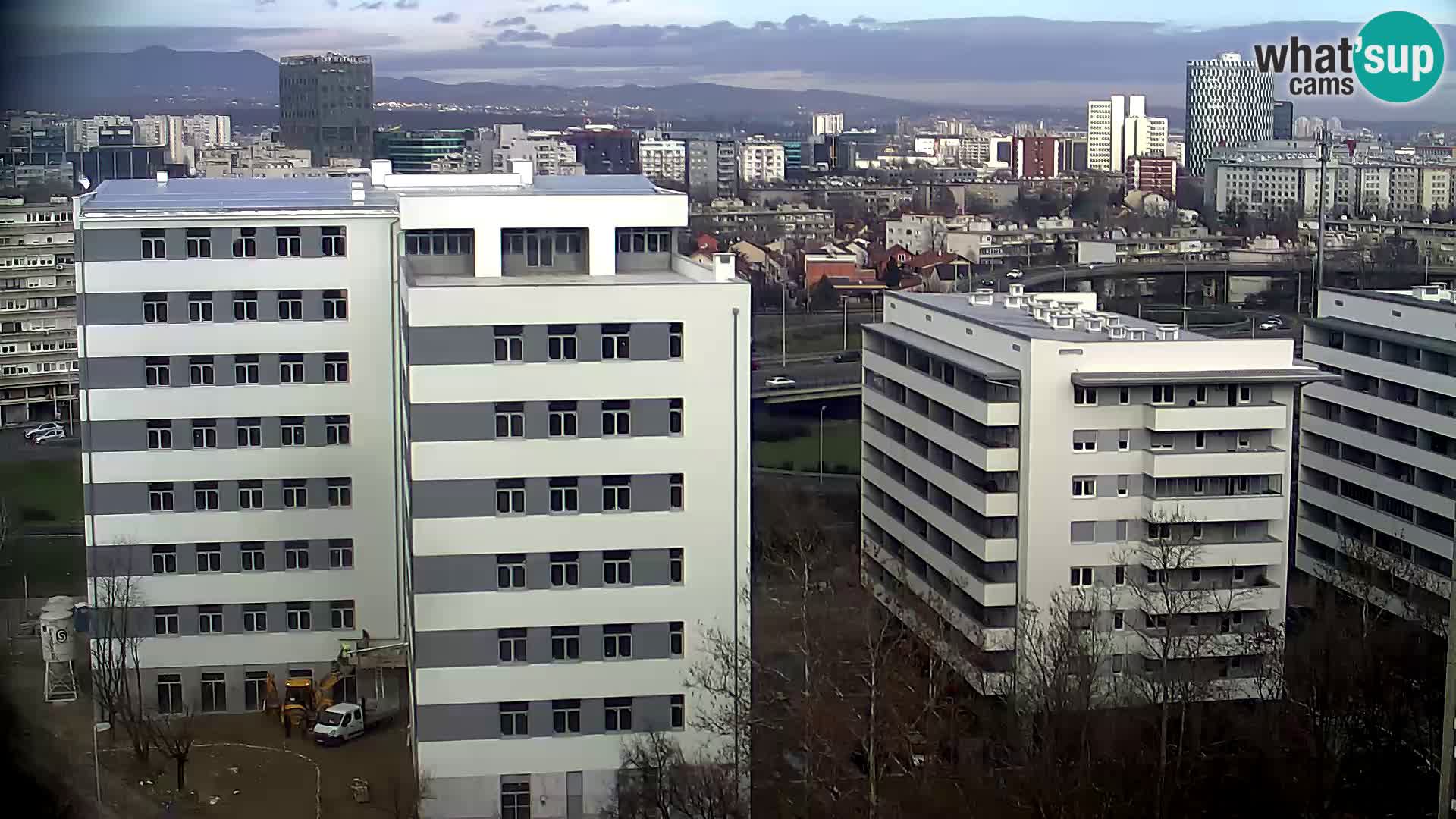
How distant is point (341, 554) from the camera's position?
18.3 feet

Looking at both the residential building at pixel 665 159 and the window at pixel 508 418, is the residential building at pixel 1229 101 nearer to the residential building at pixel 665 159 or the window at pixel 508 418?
the residential building at pixel 665 159

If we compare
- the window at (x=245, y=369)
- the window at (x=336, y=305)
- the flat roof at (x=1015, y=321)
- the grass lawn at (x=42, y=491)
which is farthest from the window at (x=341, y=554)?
the grass lawn at (x=42, y=491)

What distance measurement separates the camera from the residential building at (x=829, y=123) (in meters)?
21.0

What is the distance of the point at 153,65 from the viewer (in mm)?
13359

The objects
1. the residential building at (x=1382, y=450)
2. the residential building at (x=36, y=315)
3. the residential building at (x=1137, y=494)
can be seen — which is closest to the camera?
the residential building at (x=1137, y=494)

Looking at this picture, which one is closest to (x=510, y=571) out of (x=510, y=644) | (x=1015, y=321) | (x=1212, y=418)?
(x=510, y=644)

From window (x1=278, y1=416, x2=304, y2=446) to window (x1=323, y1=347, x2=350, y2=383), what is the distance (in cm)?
16

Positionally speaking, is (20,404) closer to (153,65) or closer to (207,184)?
(153,65)

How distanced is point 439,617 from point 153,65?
405 inches

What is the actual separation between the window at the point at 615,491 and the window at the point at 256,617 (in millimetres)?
1728

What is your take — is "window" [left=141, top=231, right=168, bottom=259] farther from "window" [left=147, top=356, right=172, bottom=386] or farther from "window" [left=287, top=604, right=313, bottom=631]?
"window" [left=287, top=604, right=313, bottom=631]

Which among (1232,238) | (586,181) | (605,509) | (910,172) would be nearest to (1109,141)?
(910,172)

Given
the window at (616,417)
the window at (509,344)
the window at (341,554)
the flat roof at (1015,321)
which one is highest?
the window at (509,344)

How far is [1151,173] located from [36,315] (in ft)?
47.9
